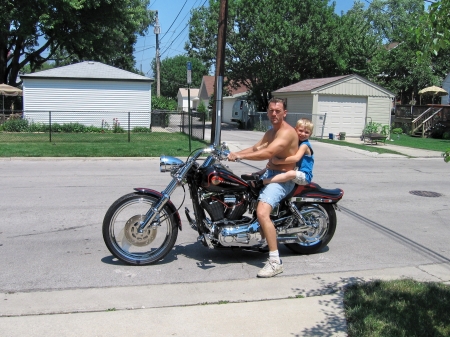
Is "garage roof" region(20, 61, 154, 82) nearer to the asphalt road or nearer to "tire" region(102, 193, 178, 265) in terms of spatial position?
the asphalt road

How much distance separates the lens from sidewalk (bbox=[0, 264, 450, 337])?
373 cm

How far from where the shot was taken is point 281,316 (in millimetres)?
4004

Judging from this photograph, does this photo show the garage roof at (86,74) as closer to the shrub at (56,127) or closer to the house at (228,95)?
the shrub at (56,127)

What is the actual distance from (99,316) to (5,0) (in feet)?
98.6

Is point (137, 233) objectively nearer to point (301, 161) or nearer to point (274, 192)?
point (274, 192)

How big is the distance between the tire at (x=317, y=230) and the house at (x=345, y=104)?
2157cm

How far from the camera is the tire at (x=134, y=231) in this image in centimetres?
505

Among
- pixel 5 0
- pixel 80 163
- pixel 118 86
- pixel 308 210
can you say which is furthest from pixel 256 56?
pixel 308 210

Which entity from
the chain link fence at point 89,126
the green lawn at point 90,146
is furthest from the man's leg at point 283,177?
the chain link fence at point 89,126

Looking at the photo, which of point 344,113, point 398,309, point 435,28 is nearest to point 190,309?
point 398,309

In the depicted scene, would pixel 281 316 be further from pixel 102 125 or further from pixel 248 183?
pixel 102 125

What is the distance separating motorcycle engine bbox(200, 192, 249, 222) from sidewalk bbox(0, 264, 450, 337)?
72 centimetres

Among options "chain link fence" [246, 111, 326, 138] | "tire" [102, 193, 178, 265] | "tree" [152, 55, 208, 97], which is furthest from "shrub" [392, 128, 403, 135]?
"tree" [152, 55, 208, 97]

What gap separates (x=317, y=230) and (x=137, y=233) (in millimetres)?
2145
